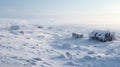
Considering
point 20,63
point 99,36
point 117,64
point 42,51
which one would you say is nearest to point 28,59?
point 20,63

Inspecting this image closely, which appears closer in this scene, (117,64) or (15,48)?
(117,64)

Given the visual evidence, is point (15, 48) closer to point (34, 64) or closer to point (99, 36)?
point (34, 64)

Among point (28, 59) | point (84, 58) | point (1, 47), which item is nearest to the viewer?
point (28, 59)

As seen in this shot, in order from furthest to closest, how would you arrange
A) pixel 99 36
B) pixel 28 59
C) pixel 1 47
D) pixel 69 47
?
1. pixel 99 36
2. pixel 69 47
3. pixel 1 47
4. pixel 28 59

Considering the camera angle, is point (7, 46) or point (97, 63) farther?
point (7, 46)

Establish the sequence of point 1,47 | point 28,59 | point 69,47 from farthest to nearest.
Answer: point 69,47 → point 1,47 → point 28,59

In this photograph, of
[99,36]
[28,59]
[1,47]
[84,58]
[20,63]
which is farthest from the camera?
[99,36]

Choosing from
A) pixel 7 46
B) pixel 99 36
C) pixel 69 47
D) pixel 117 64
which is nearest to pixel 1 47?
pixel 7 46

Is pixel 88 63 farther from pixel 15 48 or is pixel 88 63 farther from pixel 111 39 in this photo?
pixel 111 39
